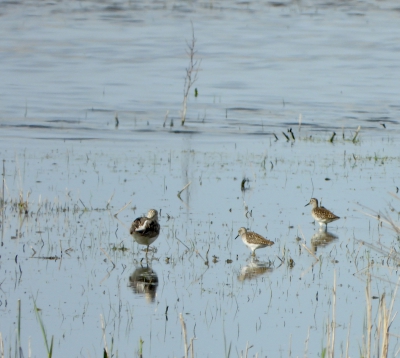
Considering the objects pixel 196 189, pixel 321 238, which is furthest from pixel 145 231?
pixel 196 189

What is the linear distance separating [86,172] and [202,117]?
7.08 m

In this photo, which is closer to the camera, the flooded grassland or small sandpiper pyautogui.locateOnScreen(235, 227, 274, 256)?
the flooded grassland

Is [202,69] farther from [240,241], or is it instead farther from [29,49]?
[240,241]

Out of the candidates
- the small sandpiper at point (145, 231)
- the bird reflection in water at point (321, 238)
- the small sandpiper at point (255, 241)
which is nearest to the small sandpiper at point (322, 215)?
the bird reflection in water at point (321, 238)

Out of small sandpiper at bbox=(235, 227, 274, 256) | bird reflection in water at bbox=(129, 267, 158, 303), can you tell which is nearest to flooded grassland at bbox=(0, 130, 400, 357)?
bird reflection in water at bbox=(129, 267, 158, 303)

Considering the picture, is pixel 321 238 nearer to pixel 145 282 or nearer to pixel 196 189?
pixel 145 282

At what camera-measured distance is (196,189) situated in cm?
1355

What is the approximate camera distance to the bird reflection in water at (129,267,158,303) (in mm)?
8594

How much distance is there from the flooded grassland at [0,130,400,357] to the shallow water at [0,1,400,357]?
0.03 meters

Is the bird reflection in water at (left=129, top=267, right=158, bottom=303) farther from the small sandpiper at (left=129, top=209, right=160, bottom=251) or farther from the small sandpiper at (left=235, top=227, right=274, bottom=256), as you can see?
the small sandpiper at (left=235, top=227, right=274, bottom=256)

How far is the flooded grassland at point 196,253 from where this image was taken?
24.5 ft

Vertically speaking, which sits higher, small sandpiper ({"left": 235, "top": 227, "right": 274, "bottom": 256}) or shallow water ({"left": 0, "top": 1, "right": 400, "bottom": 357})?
small sandpiper ({"left": 235, "top": 227, "right": 274, "bottom": 256})

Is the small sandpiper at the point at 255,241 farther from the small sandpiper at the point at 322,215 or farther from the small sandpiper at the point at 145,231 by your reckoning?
the small sandpiper at the point at 322,215

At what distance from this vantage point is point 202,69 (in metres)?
28.8
